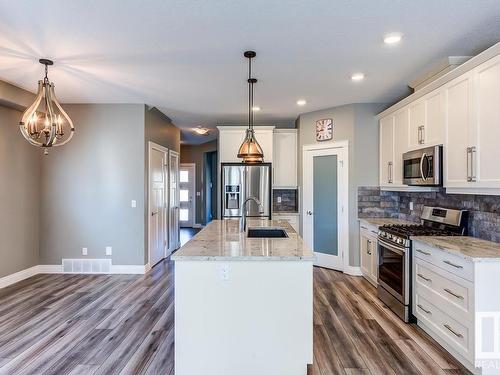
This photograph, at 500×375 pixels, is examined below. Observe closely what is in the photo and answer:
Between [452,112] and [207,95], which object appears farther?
[207,95]

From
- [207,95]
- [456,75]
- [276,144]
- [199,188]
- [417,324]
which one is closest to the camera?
[456,75]

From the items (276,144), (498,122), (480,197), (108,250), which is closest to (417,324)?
(480,197)

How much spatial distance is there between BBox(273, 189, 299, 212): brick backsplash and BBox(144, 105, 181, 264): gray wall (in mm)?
2381

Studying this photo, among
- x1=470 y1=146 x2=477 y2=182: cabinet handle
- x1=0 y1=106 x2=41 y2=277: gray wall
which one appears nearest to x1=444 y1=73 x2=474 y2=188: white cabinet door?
x1=470 y1=146 x2=477 y2=182: cabinet handle

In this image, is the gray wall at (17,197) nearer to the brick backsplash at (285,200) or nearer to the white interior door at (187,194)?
the brick backsplash at (285,200)

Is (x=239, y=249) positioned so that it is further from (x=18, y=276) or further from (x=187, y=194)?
(x=187, y=194)

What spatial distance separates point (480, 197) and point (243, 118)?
4.18 m

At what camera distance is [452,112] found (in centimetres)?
299

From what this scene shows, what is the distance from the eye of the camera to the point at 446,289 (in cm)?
258

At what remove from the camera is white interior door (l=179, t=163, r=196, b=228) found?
10.3m

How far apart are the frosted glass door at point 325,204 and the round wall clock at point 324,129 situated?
33 centimetres

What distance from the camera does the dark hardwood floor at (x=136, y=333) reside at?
2406mm

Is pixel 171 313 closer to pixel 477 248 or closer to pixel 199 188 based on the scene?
pixel 477 248

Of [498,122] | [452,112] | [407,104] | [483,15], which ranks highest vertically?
[483,15]
